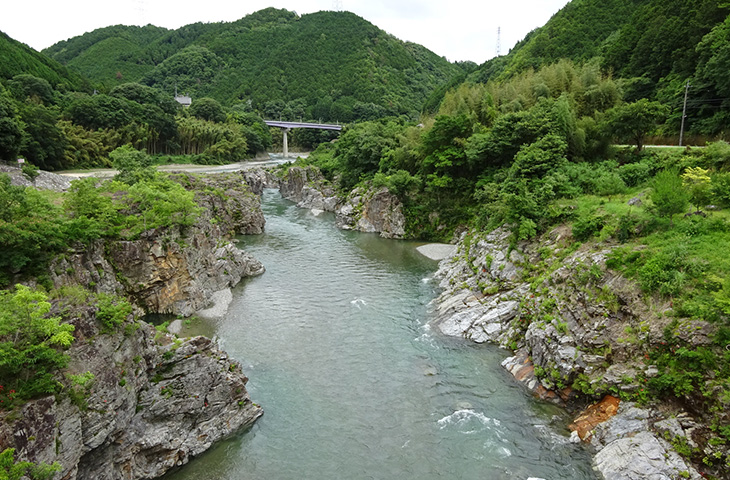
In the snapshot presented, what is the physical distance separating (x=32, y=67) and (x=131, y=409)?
8267 centimetres

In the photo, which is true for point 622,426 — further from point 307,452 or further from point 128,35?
point 128,35

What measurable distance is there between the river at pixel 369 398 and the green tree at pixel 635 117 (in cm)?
1782

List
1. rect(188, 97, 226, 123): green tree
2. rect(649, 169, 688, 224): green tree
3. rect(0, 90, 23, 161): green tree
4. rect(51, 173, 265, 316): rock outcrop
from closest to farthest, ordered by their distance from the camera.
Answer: rect(51, 173, 265, 316): rock outcrop < rect(649, 169, 688, 224): green tree < rect(0, 90, 23, 161): green tree < rect(188, 97, 226, 123): green tree

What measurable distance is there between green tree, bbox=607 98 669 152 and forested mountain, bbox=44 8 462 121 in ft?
335

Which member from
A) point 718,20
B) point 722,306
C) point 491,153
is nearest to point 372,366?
point 722,306

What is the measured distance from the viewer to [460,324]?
23203mm

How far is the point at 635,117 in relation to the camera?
28.9 m

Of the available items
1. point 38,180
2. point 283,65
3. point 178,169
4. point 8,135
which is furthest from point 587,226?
point 283,65

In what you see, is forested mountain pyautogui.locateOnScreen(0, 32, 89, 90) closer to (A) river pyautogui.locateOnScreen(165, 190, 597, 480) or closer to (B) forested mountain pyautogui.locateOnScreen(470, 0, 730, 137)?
(A) river pyautogui.locateOnScreen(165, 190, 597, 480)

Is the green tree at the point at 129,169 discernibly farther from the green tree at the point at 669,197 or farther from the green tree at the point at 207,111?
the green tree at the point at 207,111

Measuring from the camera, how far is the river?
14.1 m

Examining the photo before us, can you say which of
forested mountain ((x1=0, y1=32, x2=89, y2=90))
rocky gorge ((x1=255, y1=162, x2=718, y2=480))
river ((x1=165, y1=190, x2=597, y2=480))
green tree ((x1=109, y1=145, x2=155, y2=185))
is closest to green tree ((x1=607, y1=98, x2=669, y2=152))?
rocky gorge ((x1=255, y1=162, x2=718, y2=480))

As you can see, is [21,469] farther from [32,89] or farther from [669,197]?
[32,89]

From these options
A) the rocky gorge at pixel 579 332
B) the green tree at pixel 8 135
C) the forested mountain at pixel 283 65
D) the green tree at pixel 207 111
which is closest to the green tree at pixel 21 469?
the rocky gorge at pixel 579 332
